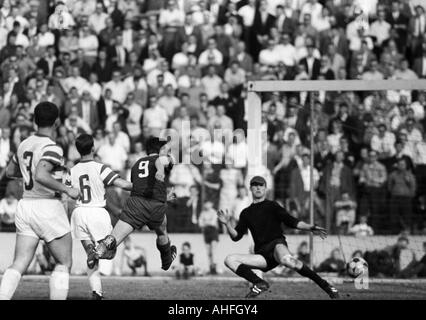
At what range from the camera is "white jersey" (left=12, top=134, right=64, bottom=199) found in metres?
12.5

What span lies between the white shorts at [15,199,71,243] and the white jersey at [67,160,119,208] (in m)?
2.54

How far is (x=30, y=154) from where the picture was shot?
41.2 feet

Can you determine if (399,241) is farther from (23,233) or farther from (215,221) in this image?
(23,233)

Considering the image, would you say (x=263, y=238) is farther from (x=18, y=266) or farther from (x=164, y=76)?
(x=164, y=76)

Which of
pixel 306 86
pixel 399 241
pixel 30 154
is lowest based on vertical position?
pixel 399 241

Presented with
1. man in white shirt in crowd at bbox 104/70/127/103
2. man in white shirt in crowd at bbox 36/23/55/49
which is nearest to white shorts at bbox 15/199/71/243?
man in white shirt in crowd at bbox 104/70/127/103

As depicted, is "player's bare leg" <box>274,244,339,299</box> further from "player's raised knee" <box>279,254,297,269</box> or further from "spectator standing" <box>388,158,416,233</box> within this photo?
"spectator standing" <box>388,158,416,233</box>

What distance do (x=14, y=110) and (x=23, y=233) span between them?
38.7 ft

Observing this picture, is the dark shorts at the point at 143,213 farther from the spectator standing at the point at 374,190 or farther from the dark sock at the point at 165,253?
the spectator standing at the point at 374,190

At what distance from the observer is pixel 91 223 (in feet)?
50.3

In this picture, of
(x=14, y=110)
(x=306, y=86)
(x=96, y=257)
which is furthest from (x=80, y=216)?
(x=14, y=110)

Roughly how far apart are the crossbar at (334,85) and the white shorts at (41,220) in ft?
21.8

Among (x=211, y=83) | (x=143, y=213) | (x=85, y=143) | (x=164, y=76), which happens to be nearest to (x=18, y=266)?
(x=85, y=143)

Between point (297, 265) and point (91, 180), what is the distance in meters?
2.88
